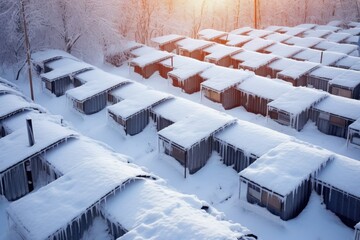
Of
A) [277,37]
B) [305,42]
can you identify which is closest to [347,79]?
[305,42]

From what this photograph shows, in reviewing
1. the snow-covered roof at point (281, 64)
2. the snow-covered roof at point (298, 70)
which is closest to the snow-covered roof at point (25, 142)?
the snow-covered roof at point (298, 70)

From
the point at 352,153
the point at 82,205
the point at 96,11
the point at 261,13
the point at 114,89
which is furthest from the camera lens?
the point at 261,13

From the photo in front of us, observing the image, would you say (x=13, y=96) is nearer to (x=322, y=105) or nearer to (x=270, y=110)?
(x=270, y=110)

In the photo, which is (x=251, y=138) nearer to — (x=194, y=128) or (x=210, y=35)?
(x=194, y=128)

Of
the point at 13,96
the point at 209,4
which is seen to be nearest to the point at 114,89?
the point at 13,96

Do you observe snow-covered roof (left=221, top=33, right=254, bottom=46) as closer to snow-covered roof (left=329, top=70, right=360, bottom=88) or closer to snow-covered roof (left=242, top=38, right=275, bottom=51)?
snow-covered roof (left=242, top=38, right=275, bottom=51)

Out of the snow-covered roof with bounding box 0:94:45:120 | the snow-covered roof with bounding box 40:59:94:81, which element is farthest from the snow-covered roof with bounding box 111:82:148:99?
the snow-covered roof with bounding box 40:59:94:81
